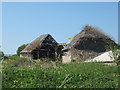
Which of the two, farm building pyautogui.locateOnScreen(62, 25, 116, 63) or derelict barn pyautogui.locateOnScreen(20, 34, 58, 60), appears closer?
farm building pyautogui.locateOnScreen(62, 25, 116, 63)

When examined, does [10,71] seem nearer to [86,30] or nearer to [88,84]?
[88,84]

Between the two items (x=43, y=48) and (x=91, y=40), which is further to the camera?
(x=43, y=48)

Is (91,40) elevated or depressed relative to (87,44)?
elevated

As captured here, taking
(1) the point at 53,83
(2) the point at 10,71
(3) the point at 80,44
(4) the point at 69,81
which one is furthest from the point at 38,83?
(3) the point at 80,44

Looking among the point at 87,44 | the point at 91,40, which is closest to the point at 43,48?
the point at 87,44

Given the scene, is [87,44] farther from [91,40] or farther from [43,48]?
[43,48]

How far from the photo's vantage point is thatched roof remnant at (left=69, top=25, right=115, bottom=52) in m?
21.3

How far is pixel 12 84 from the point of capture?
5988mm

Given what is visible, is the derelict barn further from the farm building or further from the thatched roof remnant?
the thatched roof remnant

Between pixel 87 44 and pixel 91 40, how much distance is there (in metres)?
0.47

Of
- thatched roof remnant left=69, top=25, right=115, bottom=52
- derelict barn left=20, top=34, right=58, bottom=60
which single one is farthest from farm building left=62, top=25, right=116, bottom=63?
derelict barn left=20, top=34, right=58, bottom=60

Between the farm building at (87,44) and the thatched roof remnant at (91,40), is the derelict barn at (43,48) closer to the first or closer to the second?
the farm building at (87,44)

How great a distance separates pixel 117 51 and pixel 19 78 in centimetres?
550

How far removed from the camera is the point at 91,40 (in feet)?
70.8
